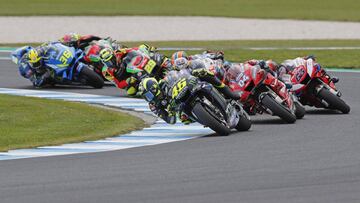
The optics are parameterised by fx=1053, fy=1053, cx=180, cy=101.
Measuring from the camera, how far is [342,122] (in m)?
15.4

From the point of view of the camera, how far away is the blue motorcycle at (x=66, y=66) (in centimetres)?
2159

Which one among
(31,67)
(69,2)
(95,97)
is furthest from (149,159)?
(69,2)

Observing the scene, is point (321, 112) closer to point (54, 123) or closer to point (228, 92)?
point (228, 92)

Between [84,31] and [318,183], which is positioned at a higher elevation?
[318,183]

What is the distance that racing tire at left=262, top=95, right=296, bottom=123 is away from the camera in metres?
15.3

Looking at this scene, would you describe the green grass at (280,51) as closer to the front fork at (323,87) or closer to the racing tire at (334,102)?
the front fork at (323,87)

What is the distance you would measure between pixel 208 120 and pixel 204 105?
33cm

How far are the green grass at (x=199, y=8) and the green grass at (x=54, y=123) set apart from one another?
2666cm

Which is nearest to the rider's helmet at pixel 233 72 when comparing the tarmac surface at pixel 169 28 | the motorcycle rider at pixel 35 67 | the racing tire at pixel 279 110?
the racing tire at pixel 279 110

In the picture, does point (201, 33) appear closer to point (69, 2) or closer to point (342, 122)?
point (69, 2)

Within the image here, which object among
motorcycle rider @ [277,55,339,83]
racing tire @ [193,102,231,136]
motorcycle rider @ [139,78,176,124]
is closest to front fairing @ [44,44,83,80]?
motorcycle rider @ [277,55,339,83]

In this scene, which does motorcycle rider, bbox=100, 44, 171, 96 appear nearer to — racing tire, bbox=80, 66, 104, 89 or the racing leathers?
racing tire, bbox=80, 66, 104, 89

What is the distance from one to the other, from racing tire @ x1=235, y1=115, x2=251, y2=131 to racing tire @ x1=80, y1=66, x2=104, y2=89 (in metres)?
7.34

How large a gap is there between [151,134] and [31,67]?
800 centimetres
